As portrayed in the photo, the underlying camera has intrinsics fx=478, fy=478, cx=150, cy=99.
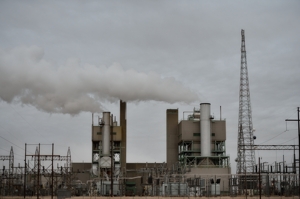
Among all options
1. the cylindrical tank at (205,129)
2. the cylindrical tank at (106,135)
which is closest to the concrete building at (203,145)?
the cylindrical tank at (205,129)

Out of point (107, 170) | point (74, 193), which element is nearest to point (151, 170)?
point (107, 170)

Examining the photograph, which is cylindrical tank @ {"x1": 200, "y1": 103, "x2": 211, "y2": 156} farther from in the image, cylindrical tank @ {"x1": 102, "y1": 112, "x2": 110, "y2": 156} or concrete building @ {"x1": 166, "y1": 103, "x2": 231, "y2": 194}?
cylindrical tank @ {"x1": 102, "y1": 112, "x2": 110, "y2": 156}

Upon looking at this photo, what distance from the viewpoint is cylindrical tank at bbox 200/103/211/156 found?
8475cm

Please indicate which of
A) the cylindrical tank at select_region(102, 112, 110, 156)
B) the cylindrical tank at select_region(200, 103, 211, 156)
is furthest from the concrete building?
the cylindrical tank at select_region(102, 112, 110, 156)

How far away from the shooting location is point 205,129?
8512 cm

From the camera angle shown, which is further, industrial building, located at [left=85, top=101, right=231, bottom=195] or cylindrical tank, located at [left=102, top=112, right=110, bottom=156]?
cylindrical tank, located at [left=102, top=112, right=110, bottom=156]

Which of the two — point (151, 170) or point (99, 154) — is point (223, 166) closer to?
point (151, 170)

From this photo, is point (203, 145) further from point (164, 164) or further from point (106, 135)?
point (106, 135)

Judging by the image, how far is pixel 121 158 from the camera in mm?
100500

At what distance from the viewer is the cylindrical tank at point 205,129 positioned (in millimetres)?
84750

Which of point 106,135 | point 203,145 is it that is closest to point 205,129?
point 203,145

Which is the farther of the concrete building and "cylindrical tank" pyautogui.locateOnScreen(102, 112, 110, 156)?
"cylindrical tank" pyautogui.locateOnScreen(102, 112, 110, 156)

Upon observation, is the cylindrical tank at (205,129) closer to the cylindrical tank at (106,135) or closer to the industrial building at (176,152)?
the industrial building at (176,152)

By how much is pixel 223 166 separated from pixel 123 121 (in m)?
25.6
